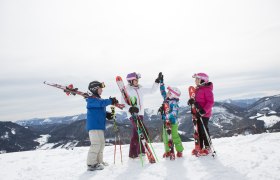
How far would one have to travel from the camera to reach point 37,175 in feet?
27.0

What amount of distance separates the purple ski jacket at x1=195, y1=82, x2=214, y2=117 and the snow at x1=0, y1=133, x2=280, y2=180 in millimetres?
1384

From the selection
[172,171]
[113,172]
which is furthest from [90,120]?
[172,171]

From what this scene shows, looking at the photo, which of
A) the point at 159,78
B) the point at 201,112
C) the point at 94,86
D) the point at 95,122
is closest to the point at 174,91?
the point at 159,78

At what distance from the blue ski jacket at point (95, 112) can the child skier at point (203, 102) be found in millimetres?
2616

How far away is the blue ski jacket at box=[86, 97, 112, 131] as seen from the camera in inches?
319

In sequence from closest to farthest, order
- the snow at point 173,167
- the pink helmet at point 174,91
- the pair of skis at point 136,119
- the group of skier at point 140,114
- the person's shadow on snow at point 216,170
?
the person's shadow on snow at point 216,170
the snow at point 173,167
the group of skier at point 140,114
the pair of skis at point 136,119
the pink helmet at point 174,91

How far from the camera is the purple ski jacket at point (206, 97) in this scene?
8141mm

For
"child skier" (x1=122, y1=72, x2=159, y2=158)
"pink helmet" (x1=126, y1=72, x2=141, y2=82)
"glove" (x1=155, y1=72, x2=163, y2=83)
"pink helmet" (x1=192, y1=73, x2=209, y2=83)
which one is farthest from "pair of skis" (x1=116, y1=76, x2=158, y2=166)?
"pink helmet" (x1=192, y1=73, x2=209, y2=83)

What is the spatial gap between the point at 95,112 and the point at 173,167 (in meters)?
2.80

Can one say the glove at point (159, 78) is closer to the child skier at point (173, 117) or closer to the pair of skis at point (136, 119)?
the child skier at point (173, 117)

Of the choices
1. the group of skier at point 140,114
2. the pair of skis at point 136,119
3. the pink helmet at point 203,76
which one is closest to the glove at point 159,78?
the group of skier at point 140,114

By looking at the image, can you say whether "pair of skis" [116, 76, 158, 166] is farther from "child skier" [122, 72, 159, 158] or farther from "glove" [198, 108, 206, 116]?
"glove" [198, 108, 206, 116]

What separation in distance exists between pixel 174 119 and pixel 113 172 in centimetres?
244

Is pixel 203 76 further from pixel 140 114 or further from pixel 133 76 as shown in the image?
pixel 140 114
